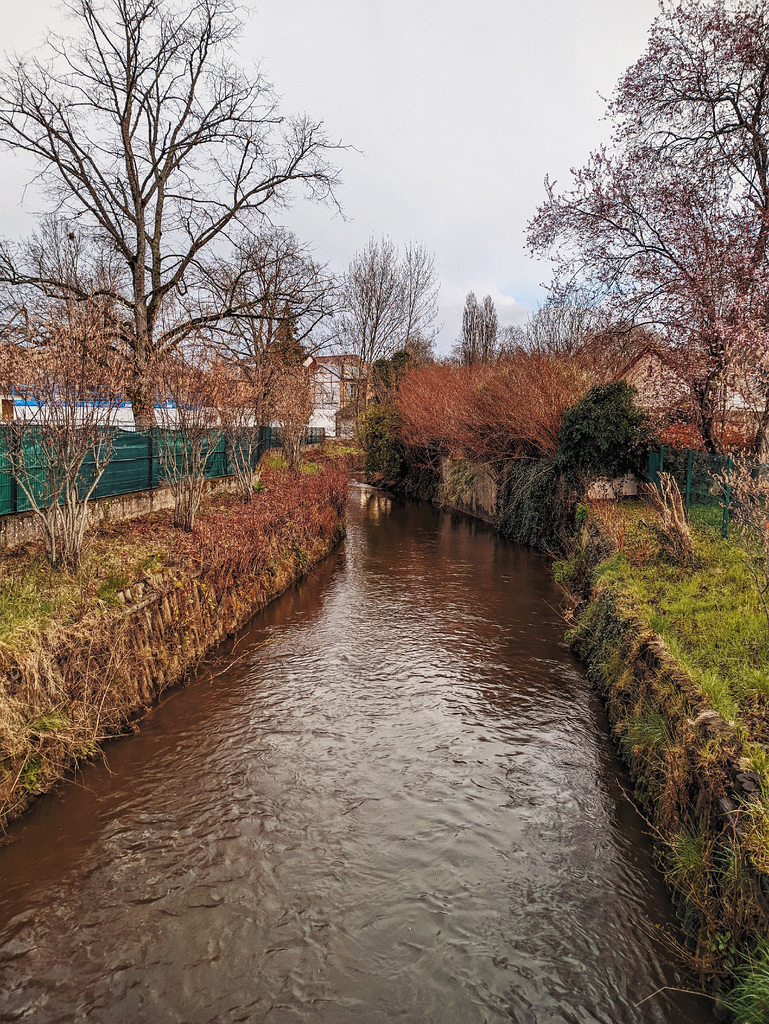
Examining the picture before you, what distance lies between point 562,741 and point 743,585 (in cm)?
295

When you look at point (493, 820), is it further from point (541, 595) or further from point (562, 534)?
point (562, 534)

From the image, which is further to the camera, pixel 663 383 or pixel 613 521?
pixel 663 383

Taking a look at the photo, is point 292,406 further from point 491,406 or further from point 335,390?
point 335,390

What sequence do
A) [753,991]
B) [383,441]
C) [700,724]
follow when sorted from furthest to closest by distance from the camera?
[383,441], [700,724], [753,991]

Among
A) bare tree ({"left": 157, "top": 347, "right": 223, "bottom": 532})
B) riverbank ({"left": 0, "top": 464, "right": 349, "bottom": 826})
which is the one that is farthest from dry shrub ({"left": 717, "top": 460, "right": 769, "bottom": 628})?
bare tree ({"left": 157, "top": 347, "right": 223, "bottom": 532})

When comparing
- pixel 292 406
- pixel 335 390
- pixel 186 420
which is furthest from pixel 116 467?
pixel 335 390

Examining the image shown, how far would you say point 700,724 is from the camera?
4.11 meters

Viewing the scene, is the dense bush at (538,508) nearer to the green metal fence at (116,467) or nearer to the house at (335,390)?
the green metal fence at (116,467)

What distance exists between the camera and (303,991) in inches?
134

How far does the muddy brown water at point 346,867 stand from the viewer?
11.1 feet

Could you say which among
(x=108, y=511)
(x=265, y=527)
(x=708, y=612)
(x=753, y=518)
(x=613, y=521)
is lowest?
(x=708, y=612)

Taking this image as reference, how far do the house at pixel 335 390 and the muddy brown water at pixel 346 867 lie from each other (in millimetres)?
18194

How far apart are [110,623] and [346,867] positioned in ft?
10.8

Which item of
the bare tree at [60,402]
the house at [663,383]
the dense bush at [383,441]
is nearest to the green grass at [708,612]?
the house at [663,383]
